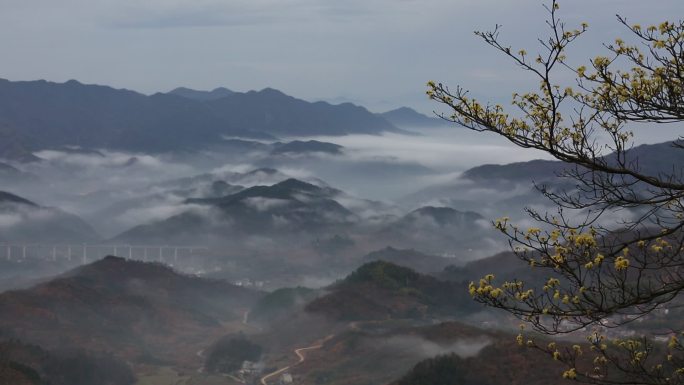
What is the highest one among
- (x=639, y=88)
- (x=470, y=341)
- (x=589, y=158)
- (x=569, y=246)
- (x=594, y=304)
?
(x=639, y=88)

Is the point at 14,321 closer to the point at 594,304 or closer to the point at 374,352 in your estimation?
the point at 374,352

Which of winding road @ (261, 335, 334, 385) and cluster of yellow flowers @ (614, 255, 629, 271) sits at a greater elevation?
cluster of yellow flowers @ (614, 255, 629, 271)

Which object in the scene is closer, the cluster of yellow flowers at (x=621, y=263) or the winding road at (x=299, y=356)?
the cluster of yellow flowers at (x=621, y=263)

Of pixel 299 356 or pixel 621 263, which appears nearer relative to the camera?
pixel 621 263

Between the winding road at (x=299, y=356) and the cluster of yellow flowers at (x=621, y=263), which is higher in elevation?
the cluster of yellow flowers at (x=621, y=263)

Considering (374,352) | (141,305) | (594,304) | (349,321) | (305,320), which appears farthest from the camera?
(141,305)

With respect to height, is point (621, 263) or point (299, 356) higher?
point (621, 263)

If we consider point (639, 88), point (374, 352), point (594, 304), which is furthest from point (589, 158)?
point (374, 352)

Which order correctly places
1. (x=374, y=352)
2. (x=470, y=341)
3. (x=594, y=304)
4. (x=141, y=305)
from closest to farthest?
1. (x=594, y=304)
2. (x=470, y=341)
3. (x=374, y=352)
4. (x=141, y=305)

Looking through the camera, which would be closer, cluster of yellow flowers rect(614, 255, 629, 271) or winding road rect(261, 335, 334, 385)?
cluster of yellow flowers rect(614, 255, 629, 271)

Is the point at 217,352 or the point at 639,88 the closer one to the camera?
the point at 639,88

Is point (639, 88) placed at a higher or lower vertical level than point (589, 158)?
higher
